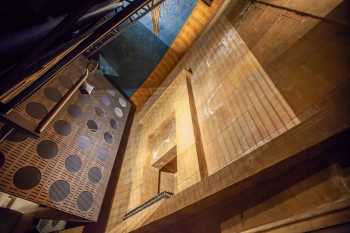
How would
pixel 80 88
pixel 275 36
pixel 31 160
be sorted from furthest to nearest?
pixel 80 88 < pixel 31 160 < pixel 275 36

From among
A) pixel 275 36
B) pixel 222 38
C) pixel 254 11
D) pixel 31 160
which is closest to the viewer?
pixel 275 36

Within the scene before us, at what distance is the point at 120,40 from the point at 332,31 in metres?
6.68

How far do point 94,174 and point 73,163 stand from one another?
585 mm

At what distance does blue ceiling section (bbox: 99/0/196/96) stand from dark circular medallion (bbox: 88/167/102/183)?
4313 mm

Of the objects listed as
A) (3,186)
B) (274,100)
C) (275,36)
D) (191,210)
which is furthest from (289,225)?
(3,186)

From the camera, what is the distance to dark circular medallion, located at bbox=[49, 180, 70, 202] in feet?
11.6

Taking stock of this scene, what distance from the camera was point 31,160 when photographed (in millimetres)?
3566

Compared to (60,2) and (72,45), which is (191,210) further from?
(60,2)

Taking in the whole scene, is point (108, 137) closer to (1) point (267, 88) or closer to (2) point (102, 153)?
(2) point (102, 153)

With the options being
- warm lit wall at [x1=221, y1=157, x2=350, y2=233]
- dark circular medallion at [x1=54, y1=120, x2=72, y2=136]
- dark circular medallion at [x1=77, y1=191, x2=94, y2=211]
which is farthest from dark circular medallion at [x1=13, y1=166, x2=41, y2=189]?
warm lit wall at [x1=221, y1=157, x2=350, y2=233]

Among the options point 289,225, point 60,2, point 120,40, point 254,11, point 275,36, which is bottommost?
point 289,225

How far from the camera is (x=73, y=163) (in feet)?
13.8

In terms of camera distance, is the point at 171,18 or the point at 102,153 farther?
the point at 171,18

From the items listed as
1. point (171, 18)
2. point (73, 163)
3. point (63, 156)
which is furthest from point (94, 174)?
point (171, 18)
